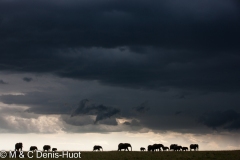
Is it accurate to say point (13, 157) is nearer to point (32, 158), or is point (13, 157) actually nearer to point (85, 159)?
point (32, 158)

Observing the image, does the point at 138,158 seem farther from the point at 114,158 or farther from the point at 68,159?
the point at 68,159

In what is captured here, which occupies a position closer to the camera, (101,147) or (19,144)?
(19,144)

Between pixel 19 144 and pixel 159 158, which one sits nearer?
pixel 159 158

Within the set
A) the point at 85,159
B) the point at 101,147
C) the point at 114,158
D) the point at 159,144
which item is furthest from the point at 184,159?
the point at 101,147

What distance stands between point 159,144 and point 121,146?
8819 mm

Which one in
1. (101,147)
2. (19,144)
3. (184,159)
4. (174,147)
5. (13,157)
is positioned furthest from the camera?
(101,147)

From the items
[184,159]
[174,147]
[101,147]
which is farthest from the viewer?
[101,147]

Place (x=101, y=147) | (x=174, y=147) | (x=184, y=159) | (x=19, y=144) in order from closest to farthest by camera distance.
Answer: (x=184, y=159) → (x=19, y=144) → (x=174, y=147) → (x=101, y=147)

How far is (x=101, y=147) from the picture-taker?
98.8 metres

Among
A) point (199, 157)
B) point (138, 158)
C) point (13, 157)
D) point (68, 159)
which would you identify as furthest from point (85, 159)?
point (199, 157)

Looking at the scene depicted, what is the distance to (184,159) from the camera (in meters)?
54.8

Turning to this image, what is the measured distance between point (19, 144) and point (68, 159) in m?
27.6

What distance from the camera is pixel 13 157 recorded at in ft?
194

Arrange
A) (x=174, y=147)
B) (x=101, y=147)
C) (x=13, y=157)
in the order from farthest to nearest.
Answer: (x=101, y=147) → (x=174, y=147) → (x=13, y=157)
